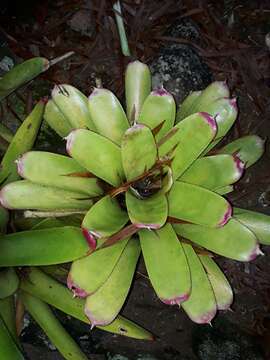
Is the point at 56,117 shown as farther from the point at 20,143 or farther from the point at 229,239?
the point at 229,239

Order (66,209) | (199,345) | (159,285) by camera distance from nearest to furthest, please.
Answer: (159,285), (66,209), (199,345)

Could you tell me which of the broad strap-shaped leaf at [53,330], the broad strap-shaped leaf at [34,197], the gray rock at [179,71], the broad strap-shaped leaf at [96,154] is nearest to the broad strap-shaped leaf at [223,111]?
the broad strap-shaped leaf at [96,154]

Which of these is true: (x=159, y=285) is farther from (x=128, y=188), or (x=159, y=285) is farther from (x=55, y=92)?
(x=55, y=92)

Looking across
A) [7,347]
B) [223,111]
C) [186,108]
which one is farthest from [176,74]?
[7,347]

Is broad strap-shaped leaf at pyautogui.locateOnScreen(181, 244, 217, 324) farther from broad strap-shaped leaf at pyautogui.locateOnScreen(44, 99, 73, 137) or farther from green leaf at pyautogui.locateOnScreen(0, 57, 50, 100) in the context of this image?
green leaf at pyautogui.locateOnScreen(0, 57, 50, 100)

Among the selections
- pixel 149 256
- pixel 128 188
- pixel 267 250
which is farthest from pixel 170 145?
pixel 267 250
